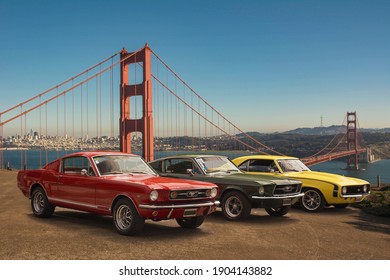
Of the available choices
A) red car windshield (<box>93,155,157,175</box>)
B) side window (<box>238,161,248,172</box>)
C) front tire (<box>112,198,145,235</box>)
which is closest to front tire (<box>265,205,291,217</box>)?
side window (<box>238,161,248,172</box>)

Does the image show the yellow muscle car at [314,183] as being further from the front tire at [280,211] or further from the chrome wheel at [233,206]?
the chrome wheel at [233,206]

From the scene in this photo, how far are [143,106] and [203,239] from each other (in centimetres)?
3195

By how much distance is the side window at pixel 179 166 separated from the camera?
10594 millimetres

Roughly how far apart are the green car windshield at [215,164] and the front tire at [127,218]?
124 inches

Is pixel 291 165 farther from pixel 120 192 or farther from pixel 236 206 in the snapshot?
pixel 120 192

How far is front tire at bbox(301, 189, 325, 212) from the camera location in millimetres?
11312

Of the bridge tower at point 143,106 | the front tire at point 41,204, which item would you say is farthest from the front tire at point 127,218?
the bridge tower at point 143,106

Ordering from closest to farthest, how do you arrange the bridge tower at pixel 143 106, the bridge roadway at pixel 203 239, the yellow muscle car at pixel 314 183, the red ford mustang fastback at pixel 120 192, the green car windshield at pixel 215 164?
the bridge roadway at pixel 203 239 < the red ford mustang fastback at pixel 120 192 < the green car windshield at pixel 215 164 < the yellow muscle car at pixel 314 183 < the bridge tower at pixel 143 106

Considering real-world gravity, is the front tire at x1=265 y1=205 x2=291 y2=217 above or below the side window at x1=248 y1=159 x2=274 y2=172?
below

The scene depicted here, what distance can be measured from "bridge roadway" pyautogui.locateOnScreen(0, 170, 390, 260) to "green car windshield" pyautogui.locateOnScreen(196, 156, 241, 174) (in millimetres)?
1100

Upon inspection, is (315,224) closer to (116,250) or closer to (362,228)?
(362,228)

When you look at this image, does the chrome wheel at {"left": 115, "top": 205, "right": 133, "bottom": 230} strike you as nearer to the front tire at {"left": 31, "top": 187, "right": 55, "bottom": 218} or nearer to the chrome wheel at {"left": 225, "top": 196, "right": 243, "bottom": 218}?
the front tire at {"left": 31, "top": 187, "right": 55, "bottom": 218}

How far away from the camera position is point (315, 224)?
9.37m
